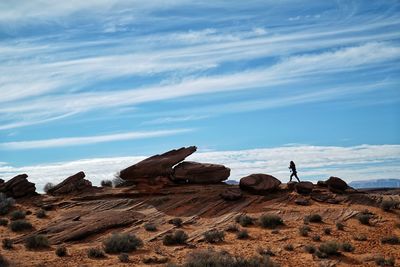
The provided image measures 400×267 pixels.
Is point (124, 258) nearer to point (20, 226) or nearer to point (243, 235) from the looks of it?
point (243, 235)

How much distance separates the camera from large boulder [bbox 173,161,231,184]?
4000 centimetres

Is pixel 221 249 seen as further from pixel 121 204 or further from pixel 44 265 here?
pixel 121 204

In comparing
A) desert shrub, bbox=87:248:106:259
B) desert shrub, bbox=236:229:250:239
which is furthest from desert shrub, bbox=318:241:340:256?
desert shrub, bbox=87:248:106:259

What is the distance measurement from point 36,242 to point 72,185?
14339 millimetres

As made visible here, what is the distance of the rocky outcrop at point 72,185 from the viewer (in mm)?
40719

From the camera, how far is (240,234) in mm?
27844

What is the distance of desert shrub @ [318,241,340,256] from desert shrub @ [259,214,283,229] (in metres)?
5.61

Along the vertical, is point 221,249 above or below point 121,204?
below

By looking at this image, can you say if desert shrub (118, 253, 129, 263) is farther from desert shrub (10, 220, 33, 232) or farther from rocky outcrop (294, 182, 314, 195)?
rocky outcrop (294, 182, 314, 195)

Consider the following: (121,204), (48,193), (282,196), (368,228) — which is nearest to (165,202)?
(121,204)

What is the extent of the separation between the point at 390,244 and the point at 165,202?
15.8m

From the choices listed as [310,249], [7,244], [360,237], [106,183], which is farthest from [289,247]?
[106,183]

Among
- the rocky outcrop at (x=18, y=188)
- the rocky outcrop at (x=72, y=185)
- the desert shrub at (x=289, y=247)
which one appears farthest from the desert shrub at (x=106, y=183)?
the desert shrub at (x=289, y=247)

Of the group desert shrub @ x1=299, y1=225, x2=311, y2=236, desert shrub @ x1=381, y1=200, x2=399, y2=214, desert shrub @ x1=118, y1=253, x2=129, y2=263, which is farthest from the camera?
desert shrub @ x1=381, y1=200, x2=399, y2=214
